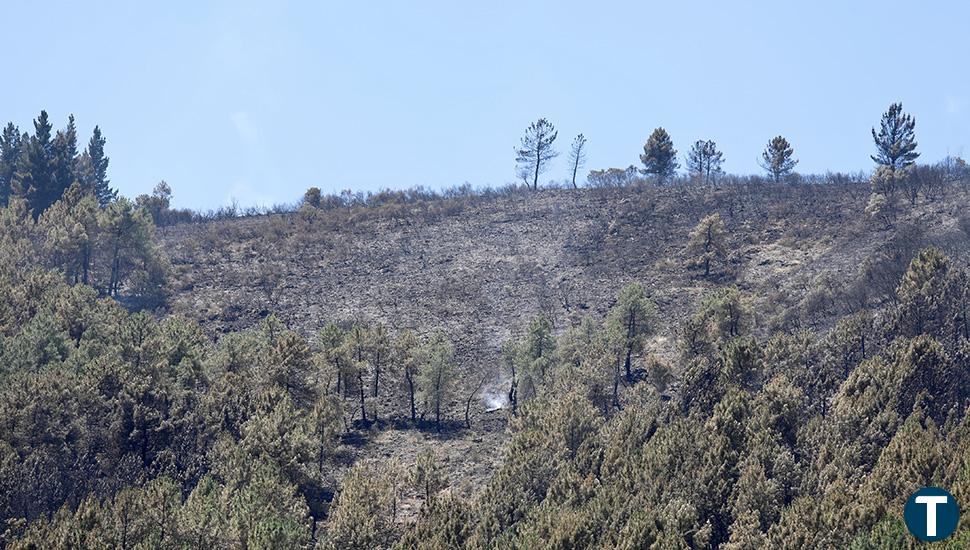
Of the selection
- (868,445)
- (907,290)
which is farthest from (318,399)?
(907,290)

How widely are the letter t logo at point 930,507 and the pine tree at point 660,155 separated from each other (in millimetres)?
85987

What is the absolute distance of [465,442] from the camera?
203 ft

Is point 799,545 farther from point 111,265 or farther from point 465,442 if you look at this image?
point 111,265

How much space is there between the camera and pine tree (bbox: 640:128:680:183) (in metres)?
119

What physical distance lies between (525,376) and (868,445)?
1024 inches

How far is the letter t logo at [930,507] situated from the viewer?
33375mm

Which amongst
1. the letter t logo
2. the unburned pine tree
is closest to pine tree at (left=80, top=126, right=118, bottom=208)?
the unburned pine tree

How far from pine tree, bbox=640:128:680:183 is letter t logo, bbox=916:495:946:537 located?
86.0m

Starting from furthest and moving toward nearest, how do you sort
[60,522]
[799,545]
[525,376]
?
[525,376], [60,522], [799,545]

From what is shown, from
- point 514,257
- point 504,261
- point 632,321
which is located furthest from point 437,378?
point 514,257

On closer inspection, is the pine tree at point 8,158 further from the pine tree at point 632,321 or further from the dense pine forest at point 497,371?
the pine tree at point 632,321

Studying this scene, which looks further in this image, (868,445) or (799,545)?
(868,445)

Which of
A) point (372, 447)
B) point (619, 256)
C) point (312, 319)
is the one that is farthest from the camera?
point (619, 256)

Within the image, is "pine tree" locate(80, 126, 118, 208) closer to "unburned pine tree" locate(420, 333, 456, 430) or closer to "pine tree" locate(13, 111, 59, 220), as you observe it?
"pine tree" locate(13, 111, 59, 220)
